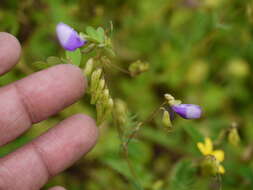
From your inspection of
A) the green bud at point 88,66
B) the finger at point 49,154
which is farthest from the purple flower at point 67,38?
the finger at point 49,154

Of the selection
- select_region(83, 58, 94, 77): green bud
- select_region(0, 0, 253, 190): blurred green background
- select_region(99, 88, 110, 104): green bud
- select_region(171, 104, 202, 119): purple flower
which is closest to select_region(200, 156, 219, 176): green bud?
select_region(171, 104, 202, 119): purple flower

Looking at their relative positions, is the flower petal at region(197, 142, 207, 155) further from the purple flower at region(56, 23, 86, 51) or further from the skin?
the purple flower at region(56, 23, 86, 51)

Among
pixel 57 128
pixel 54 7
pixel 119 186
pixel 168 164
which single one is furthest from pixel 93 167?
pixel 54 7

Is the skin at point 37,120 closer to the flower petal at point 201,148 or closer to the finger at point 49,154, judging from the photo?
the finger at point 49,154

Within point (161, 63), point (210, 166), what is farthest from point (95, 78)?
point (161, 63)

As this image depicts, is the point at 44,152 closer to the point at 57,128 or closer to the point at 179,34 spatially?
the point at 57,128

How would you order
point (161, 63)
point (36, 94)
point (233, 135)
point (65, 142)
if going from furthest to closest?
1. point (161, 63)
2. point (233, 135)
3. point (65, 142)
4. point (36, 94)

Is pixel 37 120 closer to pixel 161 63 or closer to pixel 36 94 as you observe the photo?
pixel 36 94
